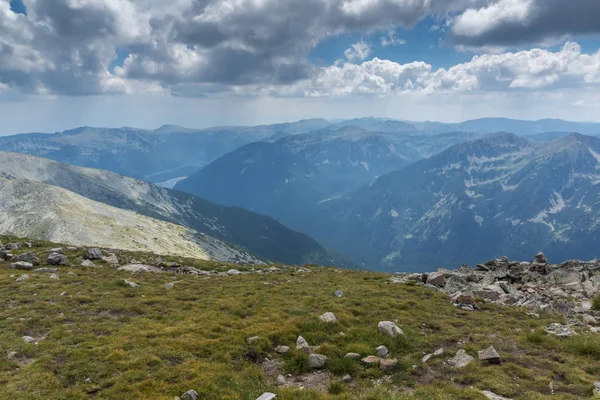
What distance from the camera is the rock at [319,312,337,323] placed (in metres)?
22.0

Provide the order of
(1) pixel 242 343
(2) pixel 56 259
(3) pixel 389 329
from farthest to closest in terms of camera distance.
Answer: (2) pixel 56 259 < (3) pixel 389 329 < (1) pixel 242 343

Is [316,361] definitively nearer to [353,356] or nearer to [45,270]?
[353,356]

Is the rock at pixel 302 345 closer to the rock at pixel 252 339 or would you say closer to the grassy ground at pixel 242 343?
the grassy ground at pixel 242 343

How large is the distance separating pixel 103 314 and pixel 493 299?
103 feet

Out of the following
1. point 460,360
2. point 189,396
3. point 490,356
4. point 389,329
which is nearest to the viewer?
point 189,396

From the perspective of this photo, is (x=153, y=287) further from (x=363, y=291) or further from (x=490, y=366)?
(x=490, y=366)

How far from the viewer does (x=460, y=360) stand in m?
17.9

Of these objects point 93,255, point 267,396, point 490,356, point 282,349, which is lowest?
point 93,255

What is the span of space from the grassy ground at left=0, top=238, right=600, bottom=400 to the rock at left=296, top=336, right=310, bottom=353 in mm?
582

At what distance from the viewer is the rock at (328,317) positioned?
2203 cm

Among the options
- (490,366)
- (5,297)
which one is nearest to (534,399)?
(490,366)

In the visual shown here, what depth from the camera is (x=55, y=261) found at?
3838 cm

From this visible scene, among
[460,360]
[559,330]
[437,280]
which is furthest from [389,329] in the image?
[437,280]

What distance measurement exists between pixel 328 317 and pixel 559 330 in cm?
1454
